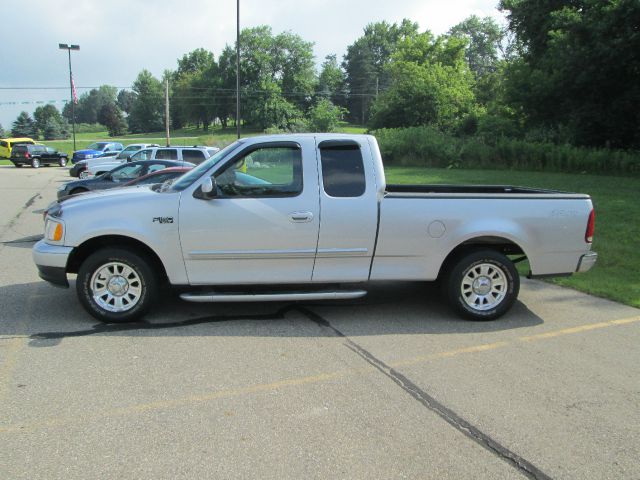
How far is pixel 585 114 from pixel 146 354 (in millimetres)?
27585

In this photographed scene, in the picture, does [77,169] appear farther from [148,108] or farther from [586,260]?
[148,108]

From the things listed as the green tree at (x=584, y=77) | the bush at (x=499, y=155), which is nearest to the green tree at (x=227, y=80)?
the bush at (x=499, y=155)

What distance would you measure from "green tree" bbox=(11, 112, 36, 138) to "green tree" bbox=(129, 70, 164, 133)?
2590 centimetres

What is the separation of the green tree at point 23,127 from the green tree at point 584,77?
10504 cm

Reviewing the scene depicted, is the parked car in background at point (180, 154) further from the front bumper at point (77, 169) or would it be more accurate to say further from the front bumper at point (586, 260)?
the front bumper at point (586, 260)

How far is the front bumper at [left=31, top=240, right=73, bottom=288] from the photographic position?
17.7 ft

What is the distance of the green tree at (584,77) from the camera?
2294 cm

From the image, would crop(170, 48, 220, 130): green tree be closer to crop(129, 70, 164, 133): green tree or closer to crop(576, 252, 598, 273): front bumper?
crop(129, 70, 164, 133): green tree

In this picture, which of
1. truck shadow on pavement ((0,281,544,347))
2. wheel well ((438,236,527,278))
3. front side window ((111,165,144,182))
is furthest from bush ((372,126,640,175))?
truck shadow on pavement ((0,281,544,347))

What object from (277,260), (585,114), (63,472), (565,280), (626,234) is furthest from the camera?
(585,114)

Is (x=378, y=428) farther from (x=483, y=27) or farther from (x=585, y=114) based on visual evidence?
(x=483, y=27)

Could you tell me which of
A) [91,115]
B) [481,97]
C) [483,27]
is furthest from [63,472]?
[91,115]

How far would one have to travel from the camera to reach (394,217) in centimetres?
550

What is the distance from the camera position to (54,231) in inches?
215
